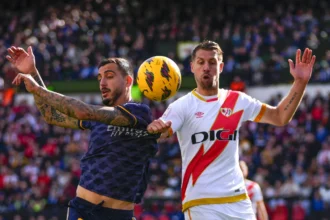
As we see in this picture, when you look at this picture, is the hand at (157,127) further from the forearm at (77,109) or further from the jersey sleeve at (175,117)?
the jersey sleeve at (175,117)

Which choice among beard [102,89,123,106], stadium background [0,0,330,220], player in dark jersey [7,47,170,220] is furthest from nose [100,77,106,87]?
stadium background [0,0,330,220]

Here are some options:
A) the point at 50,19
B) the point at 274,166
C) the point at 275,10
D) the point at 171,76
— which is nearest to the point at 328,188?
the point at 274,166

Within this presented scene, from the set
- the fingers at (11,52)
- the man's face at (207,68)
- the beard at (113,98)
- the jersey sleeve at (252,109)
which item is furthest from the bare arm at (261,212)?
the fingers at (11,52)

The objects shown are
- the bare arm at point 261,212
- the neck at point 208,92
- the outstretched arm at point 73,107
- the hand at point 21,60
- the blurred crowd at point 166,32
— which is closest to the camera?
the outstretched arm at point 73,107

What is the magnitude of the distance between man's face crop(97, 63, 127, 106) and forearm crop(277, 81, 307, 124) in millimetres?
1589

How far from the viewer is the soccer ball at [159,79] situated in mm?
6996

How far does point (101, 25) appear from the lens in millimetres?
29703

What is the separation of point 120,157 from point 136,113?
41 centimetres

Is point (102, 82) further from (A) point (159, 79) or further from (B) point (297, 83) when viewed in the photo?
(B) point (297, 83)

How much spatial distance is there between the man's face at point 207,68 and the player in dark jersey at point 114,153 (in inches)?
25.6

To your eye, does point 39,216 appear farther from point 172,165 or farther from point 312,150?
point 312,150

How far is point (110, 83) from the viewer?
21.3ft

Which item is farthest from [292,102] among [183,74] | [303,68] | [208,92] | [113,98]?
[183,74]

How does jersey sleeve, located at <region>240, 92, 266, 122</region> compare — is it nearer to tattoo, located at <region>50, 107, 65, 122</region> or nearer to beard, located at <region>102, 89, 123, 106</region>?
beard, located at <region>102, 89, 123, 106</region>
